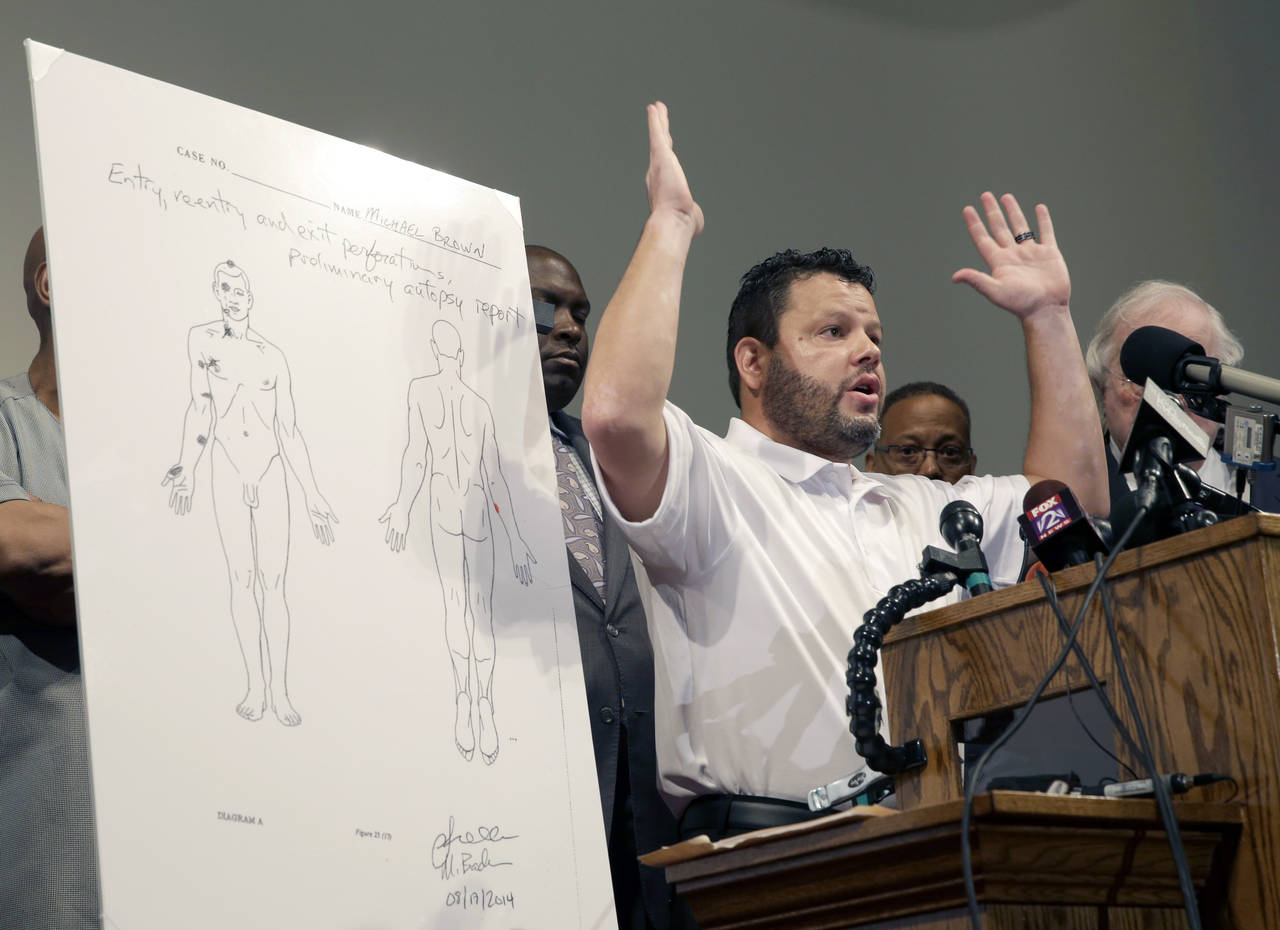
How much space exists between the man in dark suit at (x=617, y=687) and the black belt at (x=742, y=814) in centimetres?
16

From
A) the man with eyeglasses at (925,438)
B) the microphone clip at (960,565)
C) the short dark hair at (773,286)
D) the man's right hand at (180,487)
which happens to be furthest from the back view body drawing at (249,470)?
the man with eyeglasses at (925,438)

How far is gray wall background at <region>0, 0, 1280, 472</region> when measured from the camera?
9.92ft

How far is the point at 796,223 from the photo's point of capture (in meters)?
3.67

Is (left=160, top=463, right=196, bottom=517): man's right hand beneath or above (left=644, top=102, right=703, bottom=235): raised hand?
beneath

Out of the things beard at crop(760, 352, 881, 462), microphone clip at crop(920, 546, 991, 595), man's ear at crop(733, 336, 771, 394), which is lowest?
microphone clip at crop(920, 546, 991, 595)

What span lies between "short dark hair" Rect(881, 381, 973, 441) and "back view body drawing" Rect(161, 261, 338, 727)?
2246 millimetres

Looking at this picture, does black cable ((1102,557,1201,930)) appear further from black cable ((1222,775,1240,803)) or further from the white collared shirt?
the white collared shirt

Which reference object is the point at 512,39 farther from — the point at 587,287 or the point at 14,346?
the point at 14,346

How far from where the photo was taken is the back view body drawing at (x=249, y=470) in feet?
4.92

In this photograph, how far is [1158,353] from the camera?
1.53 m

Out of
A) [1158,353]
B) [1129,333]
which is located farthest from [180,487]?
[1129,333]

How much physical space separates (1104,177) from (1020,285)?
1.87m

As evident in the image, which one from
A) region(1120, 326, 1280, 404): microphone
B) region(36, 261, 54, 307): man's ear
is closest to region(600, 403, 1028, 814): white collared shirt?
region(1120, 326, 1280, 404): microphone

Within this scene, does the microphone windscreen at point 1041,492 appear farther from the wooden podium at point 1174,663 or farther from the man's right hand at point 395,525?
the man's right hand at point 395,525
